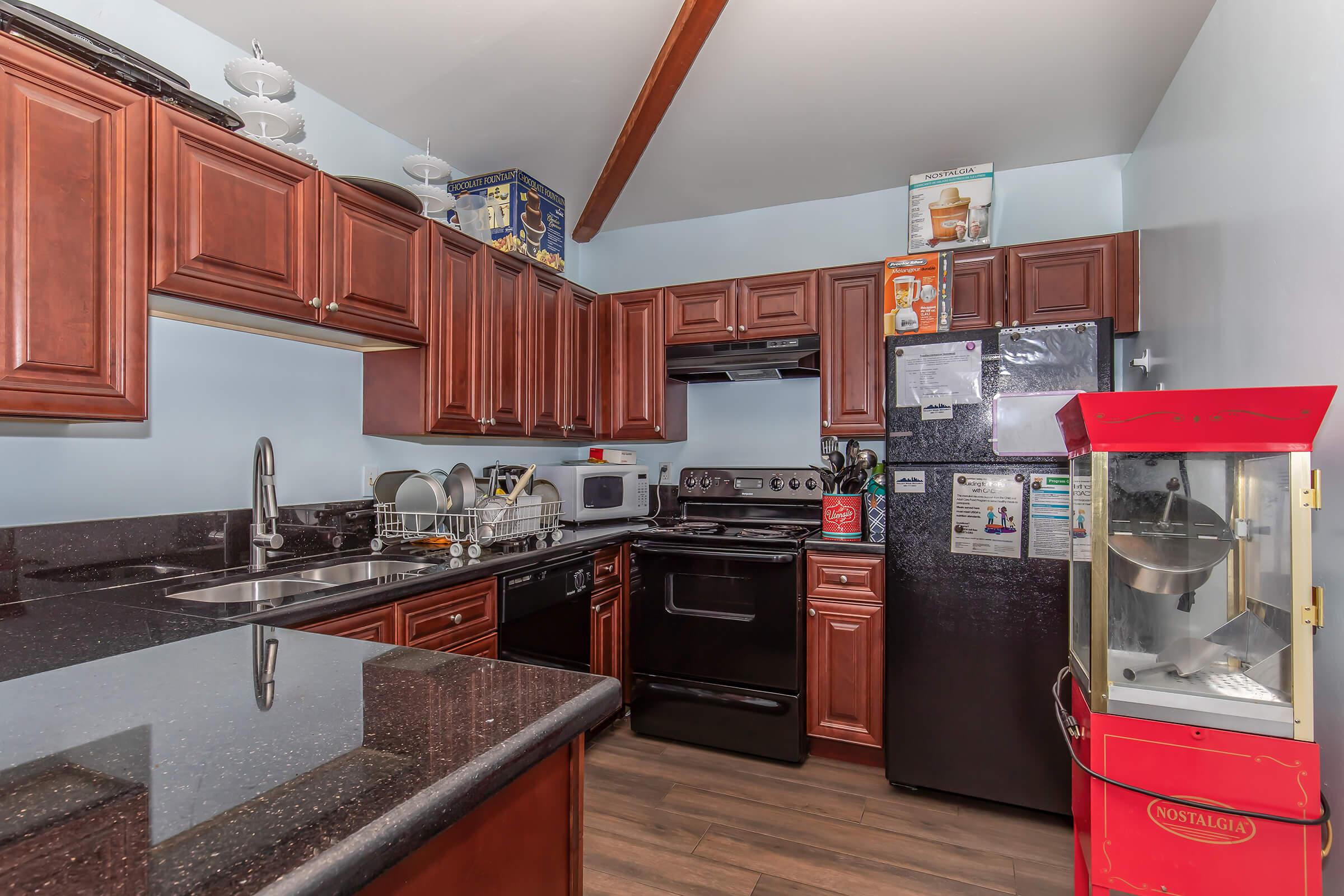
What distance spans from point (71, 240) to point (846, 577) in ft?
8.51

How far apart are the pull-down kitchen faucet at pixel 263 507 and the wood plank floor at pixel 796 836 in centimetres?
136

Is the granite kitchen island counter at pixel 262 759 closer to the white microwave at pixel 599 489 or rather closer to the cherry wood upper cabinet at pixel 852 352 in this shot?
the white microwave at pixel 599 489

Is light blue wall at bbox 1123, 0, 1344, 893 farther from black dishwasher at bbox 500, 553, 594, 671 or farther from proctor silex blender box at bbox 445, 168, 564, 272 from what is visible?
proctor silex blender box at bbox 445, 168, 564, 272

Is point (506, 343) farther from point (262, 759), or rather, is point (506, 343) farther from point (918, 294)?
point (262, 759)

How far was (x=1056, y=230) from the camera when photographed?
299 cm

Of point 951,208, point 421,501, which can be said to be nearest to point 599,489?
point 421,501

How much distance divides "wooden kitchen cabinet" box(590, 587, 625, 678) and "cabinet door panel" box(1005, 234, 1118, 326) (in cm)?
209

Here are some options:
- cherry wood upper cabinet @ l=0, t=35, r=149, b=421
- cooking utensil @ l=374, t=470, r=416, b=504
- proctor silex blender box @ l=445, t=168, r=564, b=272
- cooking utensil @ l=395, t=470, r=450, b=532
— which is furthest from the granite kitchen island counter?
proctor silex blender box @ l=445, t=168, r=564, b=272

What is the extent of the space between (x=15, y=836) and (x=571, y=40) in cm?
242

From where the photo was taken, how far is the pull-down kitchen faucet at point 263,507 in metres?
1.98

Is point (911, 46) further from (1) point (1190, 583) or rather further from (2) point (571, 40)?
(1) point (1190, 583)

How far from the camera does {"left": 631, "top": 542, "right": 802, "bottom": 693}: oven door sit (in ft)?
8.95

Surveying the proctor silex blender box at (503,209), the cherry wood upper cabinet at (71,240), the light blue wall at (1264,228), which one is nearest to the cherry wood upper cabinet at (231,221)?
the cherry wood upper cabinet at (71,240)

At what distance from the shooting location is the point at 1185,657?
4.42 feet
